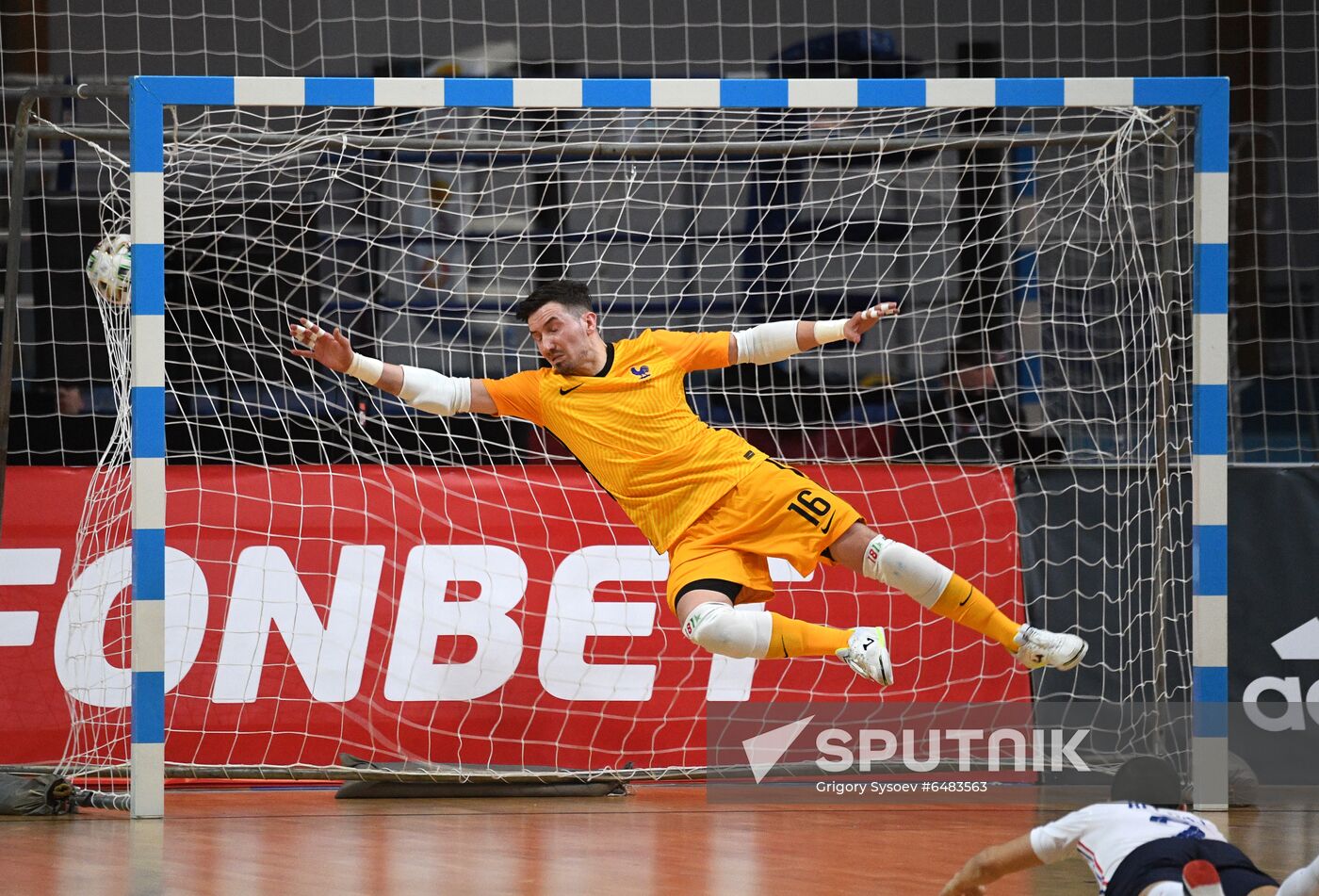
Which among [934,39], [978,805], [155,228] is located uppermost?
[934,39]

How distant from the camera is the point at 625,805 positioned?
20.6 feet

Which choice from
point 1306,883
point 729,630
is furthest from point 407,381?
point 1306,883

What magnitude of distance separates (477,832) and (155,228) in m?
2.74

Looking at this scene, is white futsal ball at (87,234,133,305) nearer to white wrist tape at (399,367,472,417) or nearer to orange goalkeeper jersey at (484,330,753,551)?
white wrist tape at (399,367,472,417)

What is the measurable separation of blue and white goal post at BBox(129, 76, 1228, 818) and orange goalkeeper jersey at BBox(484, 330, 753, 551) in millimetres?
1137

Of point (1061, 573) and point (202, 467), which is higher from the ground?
point (202, 467)

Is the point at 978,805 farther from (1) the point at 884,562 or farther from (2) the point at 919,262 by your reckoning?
(2) the point at 919,262

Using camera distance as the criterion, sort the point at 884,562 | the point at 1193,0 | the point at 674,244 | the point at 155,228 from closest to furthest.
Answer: the point at 884,562
the point at 155,228
the point at 674,244
the point at 1193,0

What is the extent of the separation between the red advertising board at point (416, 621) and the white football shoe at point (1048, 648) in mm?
1741

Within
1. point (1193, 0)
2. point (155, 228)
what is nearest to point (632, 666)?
point (155, 228)

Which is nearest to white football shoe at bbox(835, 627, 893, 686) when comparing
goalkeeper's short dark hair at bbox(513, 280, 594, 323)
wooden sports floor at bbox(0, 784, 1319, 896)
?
wooden sports floor at bbox(0, 784, 1319, 896)

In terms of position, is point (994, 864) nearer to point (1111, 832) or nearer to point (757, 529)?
point (1111, 832)

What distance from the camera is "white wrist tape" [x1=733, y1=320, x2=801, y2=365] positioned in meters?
5.76

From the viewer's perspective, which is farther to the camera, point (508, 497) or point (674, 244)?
point (674, 244)
